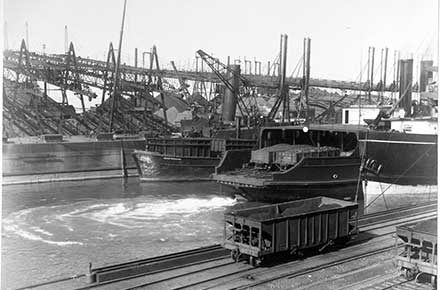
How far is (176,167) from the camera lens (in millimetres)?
27906

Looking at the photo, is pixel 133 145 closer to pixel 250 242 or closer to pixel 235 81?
pixel 235 81

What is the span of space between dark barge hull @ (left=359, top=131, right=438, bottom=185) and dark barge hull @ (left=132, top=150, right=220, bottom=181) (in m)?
9.56

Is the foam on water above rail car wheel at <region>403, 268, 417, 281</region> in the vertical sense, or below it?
below

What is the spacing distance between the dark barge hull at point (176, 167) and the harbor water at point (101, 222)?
1.07 m

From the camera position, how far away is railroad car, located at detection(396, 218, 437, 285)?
9.18 metres

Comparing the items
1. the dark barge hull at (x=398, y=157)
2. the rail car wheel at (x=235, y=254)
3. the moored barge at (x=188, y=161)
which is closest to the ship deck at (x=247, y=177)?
the dark barge hull at (x=398, y=157)

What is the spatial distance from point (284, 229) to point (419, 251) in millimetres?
2844

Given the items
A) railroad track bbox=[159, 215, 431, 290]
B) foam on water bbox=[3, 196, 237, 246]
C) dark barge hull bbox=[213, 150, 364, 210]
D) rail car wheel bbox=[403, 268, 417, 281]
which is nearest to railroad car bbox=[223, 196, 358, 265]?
railroad track bbox=[159, 215, 431, 290]

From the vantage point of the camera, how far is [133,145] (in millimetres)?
31875

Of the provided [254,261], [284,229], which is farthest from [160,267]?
[284,229]

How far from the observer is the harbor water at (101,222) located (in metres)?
13.0

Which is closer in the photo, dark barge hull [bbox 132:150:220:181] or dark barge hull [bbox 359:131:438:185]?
dark barge hull [bbox 359:131:438:185]

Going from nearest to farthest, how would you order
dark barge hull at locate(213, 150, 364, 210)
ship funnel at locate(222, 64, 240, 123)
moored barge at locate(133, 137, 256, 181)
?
dark barge hull at locate(213, 150, 364, 210) → moored barge at locate(133, 137, 256, 181) → ship funnel at locate(222, 64, 240, 123)

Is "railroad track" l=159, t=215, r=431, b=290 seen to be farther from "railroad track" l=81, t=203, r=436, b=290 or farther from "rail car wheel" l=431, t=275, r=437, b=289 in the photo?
"rail car wheel" l=431, t=275, r=437, b=289
